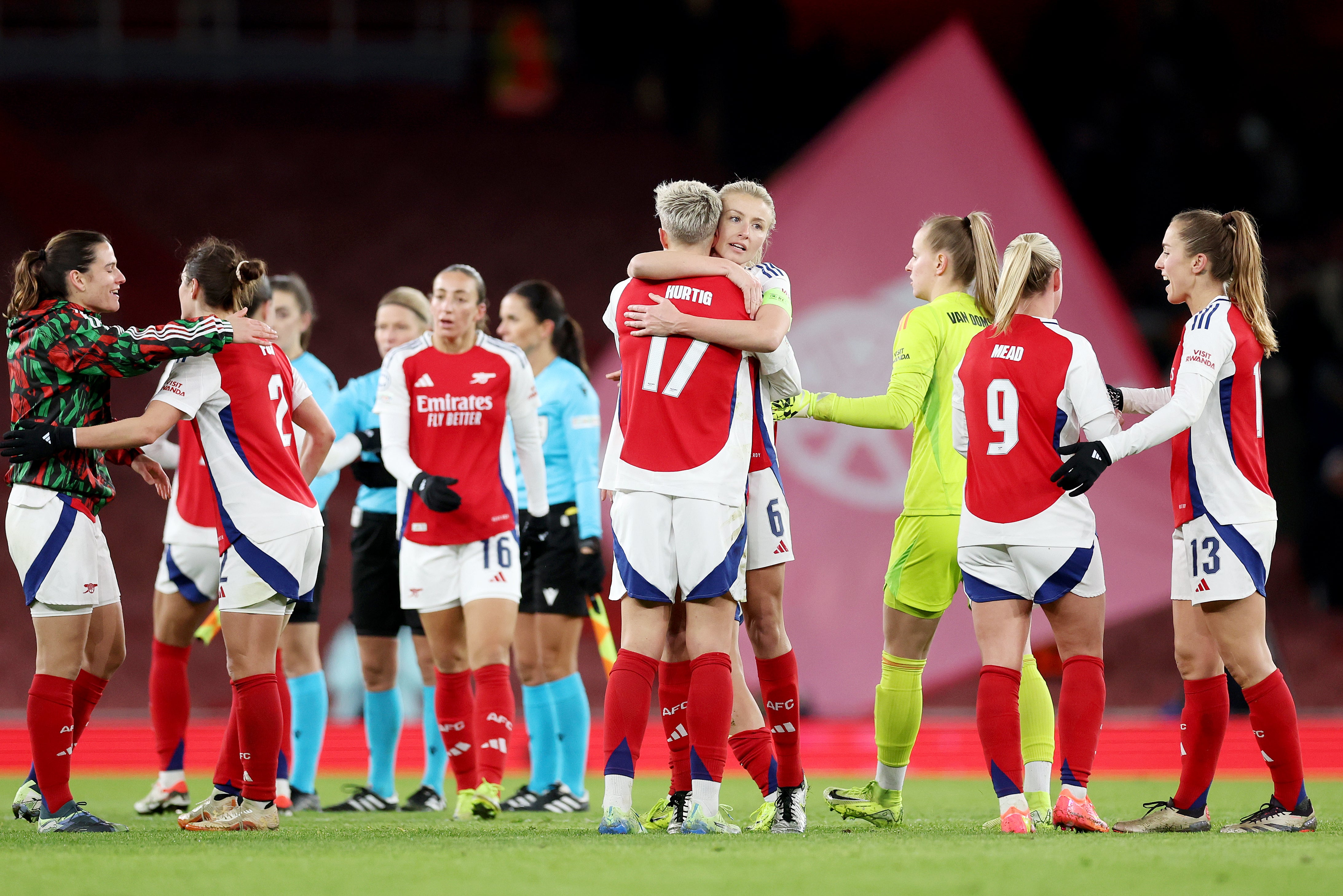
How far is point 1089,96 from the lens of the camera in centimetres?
1748

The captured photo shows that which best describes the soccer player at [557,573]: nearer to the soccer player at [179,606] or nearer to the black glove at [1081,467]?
the soccer player at [179,606]

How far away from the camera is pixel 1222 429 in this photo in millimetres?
5359

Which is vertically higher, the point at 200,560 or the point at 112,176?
the point at 112,176

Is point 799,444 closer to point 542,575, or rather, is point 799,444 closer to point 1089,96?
point 542,575

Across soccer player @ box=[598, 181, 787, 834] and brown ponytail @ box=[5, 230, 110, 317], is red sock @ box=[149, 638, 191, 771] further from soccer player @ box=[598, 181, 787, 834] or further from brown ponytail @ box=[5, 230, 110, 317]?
soccer player @ box=[598, 181, 787, 834]

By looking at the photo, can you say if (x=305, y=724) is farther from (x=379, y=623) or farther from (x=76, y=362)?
(x=76, y=362)

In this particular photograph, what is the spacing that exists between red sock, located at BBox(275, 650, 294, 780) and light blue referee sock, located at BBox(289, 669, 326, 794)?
4 cm

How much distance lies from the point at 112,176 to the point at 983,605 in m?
16.2

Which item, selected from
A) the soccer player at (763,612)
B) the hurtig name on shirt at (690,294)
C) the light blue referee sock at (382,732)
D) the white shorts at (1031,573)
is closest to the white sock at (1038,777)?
the white shorts at (1031,573)

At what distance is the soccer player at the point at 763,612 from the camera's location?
5367mm

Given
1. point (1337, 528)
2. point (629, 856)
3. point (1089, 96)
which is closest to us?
point (629, 856)

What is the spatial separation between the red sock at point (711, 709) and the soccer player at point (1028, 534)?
2.92ft

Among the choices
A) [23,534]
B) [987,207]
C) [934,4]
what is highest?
[934,4]

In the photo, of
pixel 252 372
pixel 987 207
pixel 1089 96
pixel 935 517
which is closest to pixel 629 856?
pixel 935 517
